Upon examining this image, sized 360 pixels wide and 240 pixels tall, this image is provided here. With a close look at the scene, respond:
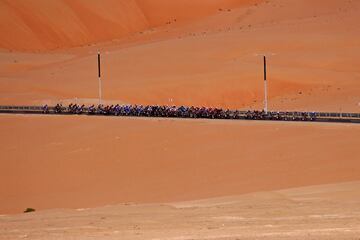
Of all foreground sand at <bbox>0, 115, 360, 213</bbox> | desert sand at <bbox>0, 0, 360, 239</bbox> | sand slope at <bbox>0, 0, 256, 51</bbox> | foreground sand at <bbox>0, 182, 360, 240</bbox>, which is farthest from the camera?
sand slope at <bbox>0, 0, 256, 51</bbox>

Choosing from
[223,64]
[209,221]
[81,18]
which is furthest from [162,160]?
[81,18]

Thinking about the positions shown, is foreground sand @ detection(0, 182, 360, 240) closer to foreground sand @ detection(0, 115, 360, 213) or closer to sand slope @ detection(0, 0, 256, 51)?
foreground sand @ detection(0, 115, 360, 213)

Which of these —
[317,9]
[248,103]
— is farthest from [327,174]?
[317,9]

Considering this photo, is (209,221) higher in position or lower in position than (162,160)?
lower

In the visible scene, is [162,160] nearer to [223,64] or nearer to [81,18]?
[223,64]

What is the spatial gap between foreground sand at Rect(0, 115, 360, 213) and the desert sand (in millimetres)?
103

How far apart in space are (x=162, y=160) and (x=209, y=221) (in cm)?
2141

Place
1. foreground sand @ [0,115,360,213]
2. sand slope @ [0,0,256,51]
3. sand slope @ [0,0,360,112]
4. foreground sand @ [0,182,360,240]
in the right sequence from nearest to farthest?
foreground sand @ [0,182,360,240] → foreground sand @ [0,115,360,213] → sand slope @ [0,0,360,112] → sand slope @ [0,0,256,51]

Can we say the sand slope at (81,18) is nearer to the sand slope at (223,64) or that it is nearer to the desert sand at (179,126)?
the desert sand at (179,126)

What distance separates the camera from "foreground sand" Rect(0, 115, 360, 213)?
119 ft

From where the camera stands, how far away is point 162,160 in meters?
42.3

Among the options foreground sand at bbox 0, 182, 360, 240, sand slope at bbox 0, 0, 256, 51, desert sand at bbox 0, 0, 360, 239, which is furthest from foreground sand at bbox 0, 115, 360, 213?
sand slope at bbox 0, 0, 256, 51

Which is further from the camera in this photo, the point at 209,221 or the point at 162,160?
the point at 162,160

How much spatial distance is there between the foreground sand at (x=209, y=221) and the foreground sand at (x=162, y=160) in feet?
31.3
